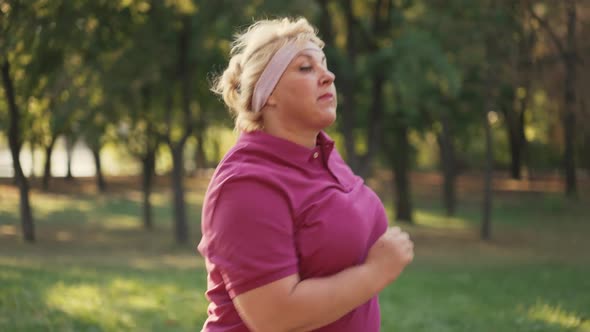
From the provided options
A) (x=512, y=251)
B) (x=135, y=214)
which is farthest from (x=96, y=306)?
(x=135, y=214)

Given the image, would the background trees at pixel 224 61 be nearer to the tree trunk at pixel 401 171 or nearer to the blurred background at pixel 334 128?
the blurred background at pixel 334 128

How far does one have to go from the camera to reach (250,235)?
5.96ft

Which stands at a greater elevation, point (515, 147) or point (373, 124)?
point (373, 124)

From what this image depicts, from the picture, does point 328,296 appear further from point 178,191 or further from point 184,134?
point 178,191

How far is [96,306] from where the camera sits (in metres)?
6.74

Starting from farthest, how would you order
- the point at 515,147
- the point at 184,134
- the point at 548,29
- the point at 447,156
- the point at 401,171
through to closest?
1. the point at 515,147
2. the point at 447,156
3. the point at 401,171
4. the point at 184,134
5. the point at 548,29

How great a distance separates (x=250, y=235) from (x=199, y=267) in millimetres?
13643

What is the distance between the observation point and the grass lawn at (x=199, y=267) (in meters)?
6.79

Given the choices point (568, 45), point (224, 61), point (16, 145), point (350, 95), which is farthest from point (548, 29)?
point (16, 145)

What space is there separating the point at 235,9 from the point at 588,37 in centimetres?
1110

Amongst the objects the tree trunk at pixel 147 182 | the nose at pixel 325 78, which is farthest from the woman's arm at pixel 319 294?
the tree trunk at pixel 147 182

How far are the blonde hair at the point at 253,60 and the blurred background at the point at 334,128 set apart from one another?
13.3ft

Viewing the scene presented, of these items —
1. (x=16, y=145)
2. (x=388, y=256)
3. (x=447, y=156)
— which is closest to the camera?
(x=388, y=256)

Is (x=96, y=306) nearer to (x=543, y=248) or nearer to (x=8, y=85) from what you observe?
(x=8, y=85)
